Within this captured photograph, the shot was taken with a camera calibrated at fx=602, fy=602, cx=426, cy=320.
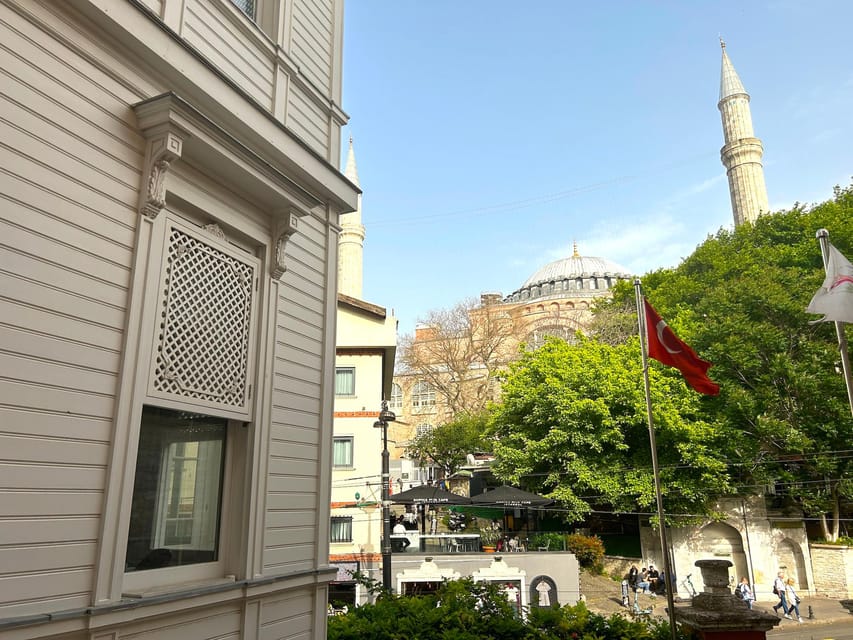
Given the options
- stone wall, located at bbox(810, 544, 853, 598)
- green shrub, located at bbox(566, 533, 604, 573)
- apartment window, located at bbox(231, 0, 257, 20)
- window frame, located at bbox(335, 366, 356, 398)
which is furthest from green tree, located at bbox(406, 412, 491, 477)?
apartment window, located at bbox(231, 0, 257, 20)

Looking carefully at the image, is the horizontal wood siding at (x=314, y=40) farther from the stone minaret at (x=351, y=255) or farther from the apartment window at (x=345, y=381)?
the stone minaret at (x=351, y=255)

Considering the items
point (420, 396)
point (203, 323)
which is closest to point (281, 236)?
point (203, 323)

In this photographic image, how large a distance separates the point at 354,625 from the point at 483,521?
28.0 meters

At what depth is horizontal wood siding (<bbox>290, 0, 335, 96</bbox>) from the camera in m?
6.23

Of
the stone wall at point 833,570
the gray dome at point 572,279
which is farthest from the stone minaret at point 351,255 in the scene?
the stone wall at point 833,570

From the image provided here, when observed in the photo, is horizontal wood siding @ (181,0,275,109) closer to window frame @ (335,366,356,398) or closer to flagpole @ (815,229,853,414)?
flagpole @ (815,229,853,414)

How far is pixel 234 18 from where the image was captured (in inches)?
204

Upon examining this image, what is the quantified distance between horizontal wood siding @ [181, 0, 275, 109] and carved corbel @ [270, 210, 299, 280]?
111 cm

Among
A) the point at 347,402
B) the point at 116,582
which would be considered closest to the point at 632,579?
the point at 347,402

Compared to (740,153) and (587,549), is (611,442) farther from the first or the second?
(740,153)

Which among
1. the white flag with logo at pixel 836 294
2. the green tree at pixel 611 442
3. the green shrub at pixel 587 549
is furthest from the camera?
the green shrub at pixel 587 549

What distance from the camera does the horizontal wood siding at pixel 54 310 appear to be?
10.2 feet

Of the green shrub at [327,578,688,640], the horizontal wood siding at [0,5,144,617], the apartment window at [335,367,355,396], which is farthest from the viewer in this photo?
the apartment window at [335,367,355,396]

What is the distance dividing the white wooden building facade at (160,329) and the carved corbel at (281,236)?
1 cm
